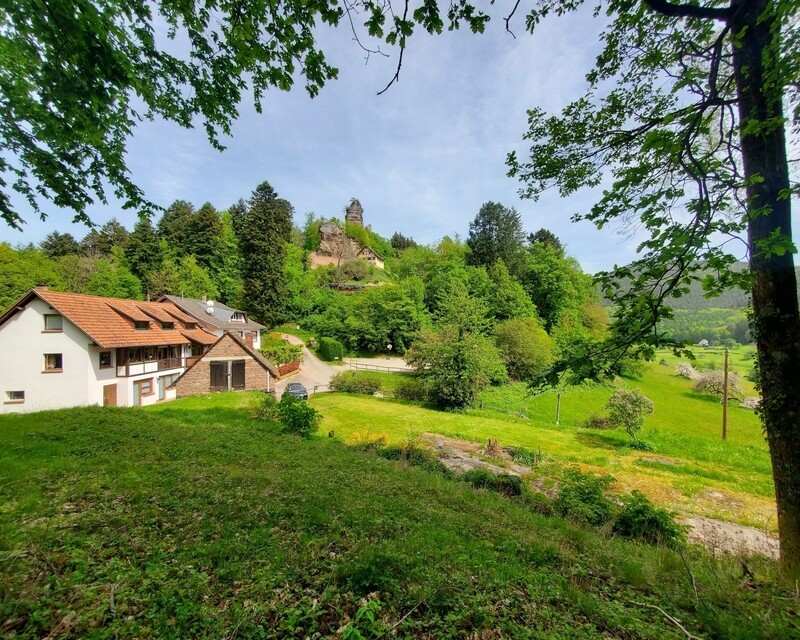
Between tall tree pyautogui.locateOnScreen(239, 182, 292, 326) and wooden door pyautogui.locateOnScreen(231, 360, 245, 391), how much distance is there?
19697mm

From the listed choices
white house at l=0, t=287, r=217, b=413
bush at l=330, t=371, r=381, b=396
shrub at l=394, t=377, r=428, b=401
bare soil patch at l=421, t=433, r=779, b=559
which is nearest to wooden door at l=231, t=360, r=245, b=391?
Answer: white house at l=0, t=287, r=217, b=413

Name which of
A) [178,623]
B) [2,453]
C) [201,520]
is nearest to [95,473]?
[2,453]

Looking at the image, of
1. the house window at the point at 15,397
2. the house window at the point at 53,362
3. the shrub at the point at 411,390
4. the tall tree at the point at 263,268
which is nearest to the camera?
the house window at the point at 15,397

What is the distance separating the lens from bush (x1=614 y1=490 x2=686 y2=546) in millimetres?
6316

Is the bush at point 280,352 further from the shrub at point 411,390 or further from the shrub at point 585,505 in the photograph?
the shrub at point 585,505

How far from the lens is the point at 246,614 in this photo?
276 cm

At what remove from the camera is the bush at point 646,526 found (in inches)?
249

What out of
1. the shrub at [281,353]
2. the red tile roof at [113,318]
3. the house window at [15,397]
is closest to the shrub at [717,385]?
the shrub at [281,353]

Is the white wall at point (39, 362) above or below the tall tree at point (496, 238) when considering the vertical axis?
below

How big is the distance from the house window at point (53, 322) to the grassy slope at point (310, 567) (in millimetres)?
15291

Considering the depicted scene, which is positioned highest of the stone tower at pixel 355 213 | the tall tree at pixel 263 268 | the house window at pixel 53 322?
the stone tower at pixel 355 213

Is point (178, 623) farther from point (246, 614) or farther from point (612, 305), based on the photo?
point (612, 305)

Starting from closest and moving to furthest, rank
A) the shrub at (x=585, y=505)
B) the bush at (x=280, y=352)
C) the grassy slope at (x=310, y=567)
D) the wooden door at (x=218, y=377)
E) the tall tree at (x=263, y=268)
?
the grassy slope at (x=310, y=567), the shrub at (x=585, y=505), the wooden door at (x=218, y=377), the bush at (x=280, y=352), the tall tree at (x=263, y=268)

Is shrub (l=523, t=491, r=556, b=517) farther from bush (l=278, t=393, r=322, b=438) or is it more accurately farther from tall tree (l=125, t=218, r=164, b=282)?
tall tree (l=125, t=218, r=164, b=282)
